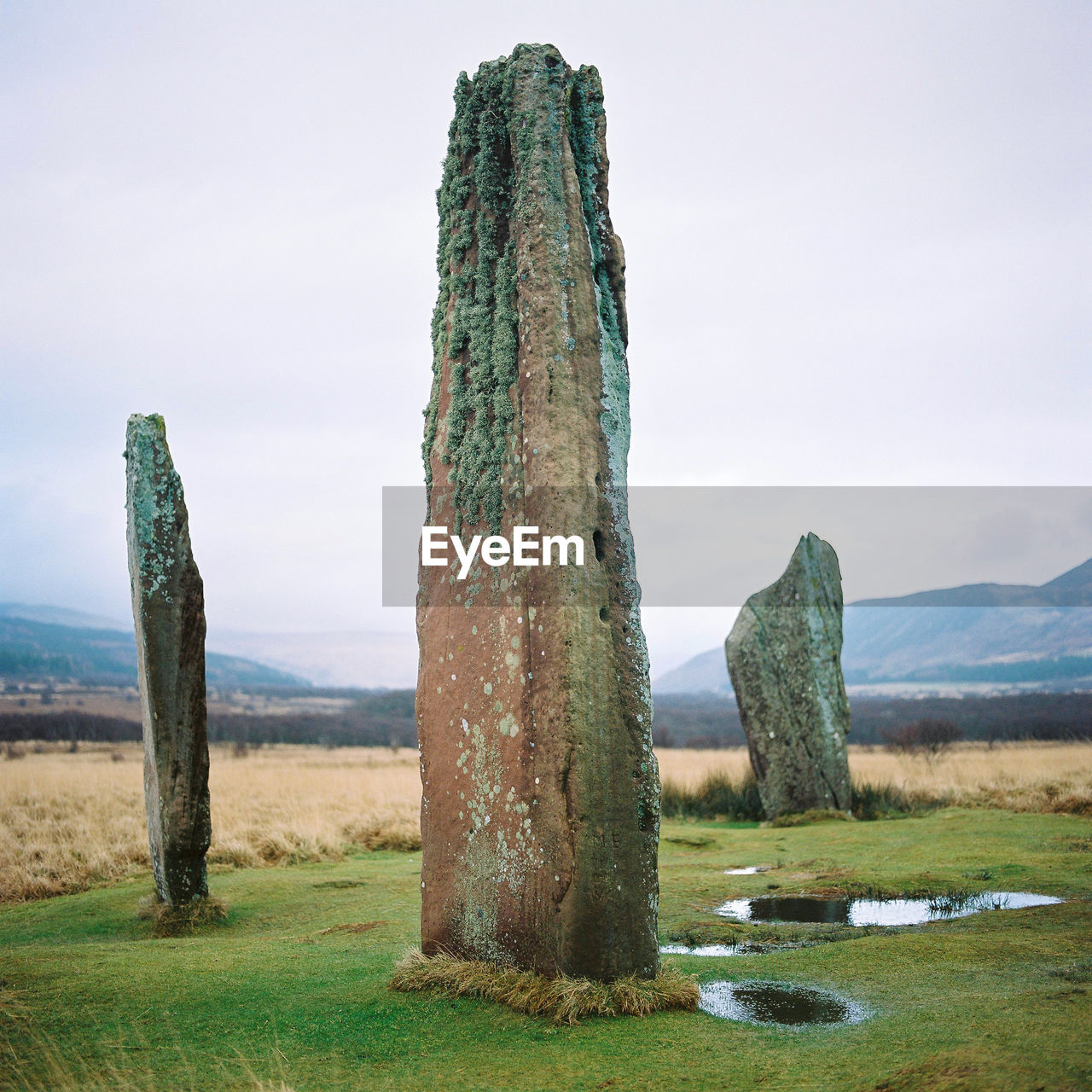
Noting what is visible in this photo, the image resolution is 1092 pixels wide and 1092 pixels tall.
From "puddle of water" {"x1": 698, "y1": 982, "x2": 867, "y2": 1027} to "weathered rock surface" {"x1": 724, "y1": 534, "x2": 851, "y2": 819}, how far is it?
8.30m

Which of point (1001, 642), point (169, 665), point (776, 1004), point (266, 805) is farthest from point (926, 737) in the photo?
point (1001, 642)

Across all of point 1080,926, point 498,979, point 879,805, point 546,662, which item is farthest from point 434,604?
point 879,805

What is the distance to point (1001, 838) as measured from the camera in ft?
31.9

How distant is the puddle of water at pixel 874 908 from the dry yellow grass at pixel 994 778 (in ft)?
18.6

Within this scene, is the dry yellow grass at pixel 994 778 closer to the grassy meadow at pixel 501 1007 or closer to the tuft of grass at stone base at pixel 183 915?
the grassy meadow at pixel 501 1007

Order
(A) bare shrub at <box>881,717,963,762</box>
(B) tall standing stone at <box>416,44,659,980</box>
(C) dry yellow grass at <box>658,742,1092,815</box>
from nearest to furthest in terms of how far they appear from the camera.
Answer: (B) tall standing stone at <box>416,44,659,980</box> < (C) dry yellow grass at <box>658,742,1092,815</box> < (A) bare shrub at <box>881,717,963,762</box>

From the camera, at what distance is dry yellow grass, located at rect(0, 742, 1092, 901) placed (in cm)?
1089

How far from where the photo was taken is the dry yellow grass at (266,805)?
10.9 metres

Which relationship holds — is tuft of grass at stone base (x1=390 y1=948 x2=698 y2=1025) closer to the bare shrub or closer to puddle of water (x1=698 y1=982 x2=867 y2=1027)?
puddle of water (x1=698 y1=982 x2=867 y2=1027)

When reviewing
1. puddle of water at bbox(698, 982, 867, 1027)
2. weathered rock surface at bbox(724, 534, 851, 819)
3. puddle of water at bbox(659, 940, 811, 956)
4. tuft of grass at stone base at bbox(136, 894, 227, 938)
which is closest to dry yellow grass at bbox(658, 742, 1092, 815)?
weathered rock surface at bbox(724, 534, 851, 819)

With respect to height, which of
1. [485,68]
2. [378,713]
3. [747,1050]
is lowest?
[378,713]

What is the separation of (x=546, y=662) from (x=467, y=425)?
1.58 metres

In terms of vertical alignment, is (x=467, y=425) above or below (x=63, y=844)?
above

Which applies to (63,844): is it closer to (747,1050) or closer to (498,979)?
(498,979)
